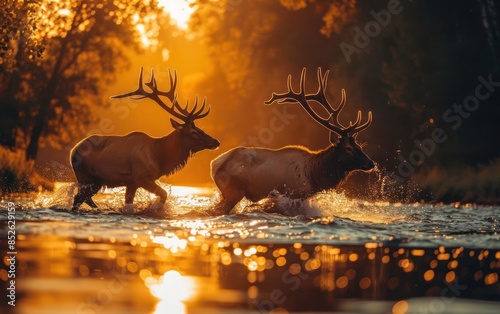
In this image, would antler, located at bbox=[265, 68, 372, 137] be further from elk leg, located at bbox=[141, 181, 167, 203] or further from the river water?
elk leg, located at bbox=[141, 181, 167, 203]

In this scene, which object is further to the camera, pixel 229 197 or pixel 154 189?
pixel 154 189

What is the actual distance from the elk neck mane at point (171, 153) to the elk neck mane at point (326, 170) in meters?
2.27

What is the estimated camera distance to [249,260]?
43.6 ft

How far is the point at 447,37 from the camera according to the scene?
3681 cm

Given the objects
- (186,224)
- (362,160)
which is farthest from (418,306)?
(362,160)

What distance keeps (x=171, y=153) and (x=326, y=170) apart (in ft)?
8.71

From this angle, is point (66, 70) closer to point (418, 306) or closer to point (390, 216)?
point (390, 216)

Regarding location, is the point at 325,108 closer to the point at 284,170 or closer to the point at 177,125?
the point at 284,170

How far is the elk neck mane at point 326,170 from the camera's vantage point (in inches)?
779

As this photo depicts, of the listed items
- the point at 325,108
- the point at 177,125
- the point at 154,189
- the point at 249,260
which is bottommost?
the point at 249,260

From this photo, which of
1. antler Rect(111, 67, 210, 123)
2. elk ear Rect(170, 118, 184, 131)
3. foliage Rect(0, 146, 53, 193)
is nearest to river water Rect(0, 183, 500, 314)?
elk ear Rect(170, 118, 184, 131)

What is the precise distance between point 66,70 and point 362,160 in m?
30.1

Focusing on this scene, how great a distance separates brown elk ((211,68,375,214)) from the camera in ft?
64.0

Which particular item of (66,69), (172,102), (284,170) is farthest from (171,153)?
(66,69)
